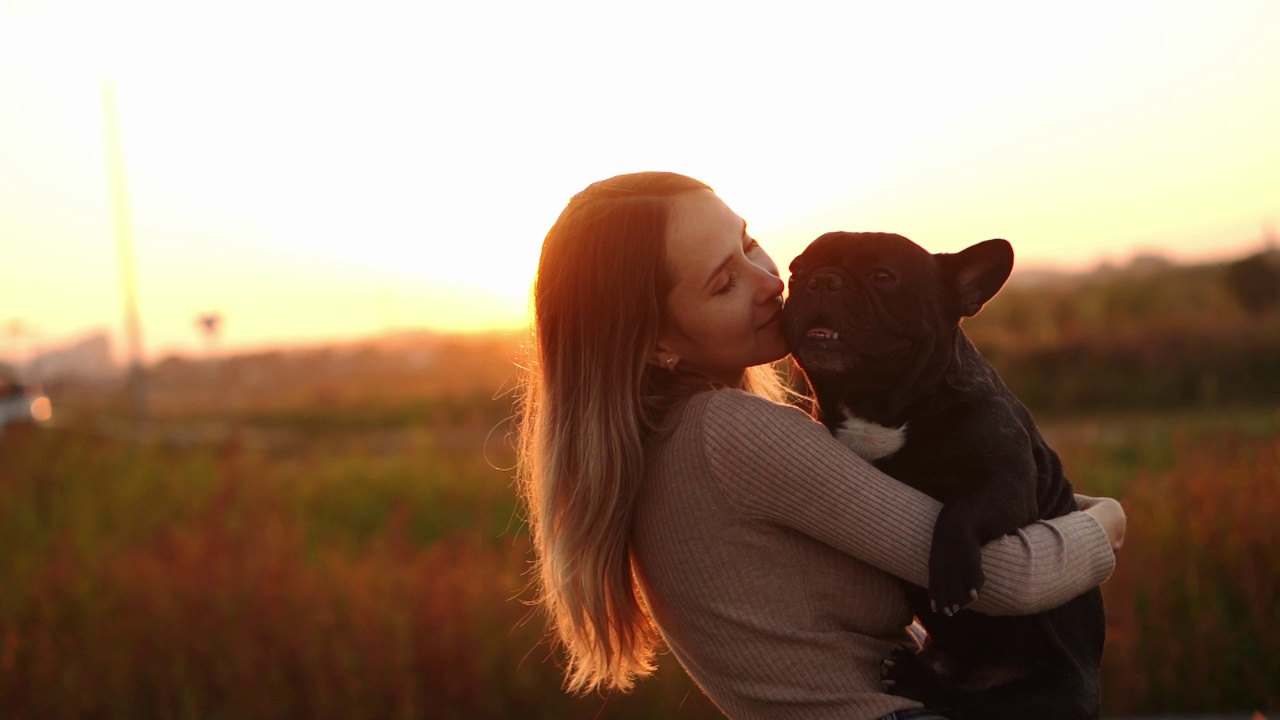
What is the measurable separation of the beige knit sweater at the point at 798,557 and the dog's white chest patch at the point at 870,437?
36cm

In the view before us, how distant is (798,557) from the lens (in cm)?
233

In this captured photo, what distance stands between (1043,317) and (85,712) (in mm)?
21348

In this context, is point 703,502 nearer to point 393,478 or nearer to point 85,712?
point 85,712

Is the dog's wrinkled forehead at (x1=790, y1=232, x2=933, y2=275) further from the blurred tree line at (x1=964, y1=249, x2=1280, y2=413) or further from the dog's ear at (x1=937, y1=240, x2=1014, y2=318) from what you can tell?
the blurred tree line at (x1=964, y1=249, x2=1280, y2=413)

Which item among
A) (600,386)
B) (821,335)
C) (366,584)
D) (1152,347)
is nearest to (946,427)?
(821,335)

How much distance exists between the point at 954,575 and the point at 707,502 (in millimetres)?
495

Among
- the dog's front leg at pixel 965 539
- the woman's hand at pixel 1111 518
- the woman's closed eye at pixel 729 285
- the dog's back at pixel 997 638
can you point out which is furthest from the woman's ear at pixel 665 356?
the woman's hand at pixel 1111 518

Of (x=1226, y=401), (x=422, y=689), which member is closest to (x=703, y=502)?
(x=422, y=689)

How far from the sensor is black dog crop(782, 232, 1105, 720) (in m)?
2.46

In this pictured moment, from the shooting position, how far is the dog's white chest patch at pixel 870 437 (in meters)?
2.69

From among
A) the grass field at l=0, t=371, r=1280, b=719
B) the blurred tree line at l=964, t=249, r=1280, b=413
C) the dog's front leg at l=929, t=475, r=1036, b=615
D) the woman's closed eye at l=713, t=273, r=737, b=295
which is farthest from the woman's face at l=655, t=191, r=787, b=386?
the blurred tree line at l=964, t=249, r=1280, b=413

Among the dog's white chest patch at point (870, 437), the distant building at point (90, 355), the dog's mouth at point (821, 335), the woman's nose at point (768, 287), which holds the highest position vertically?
the woman's nose at point (768, 287)

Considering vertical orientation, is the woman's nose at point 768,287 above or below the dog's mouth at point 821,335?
above

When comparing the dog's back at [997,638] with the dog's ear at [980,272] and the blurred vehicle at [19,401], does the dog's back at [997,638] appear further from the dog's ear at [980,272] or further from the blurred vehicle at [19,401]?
the blurred vehicle at [19,401]
